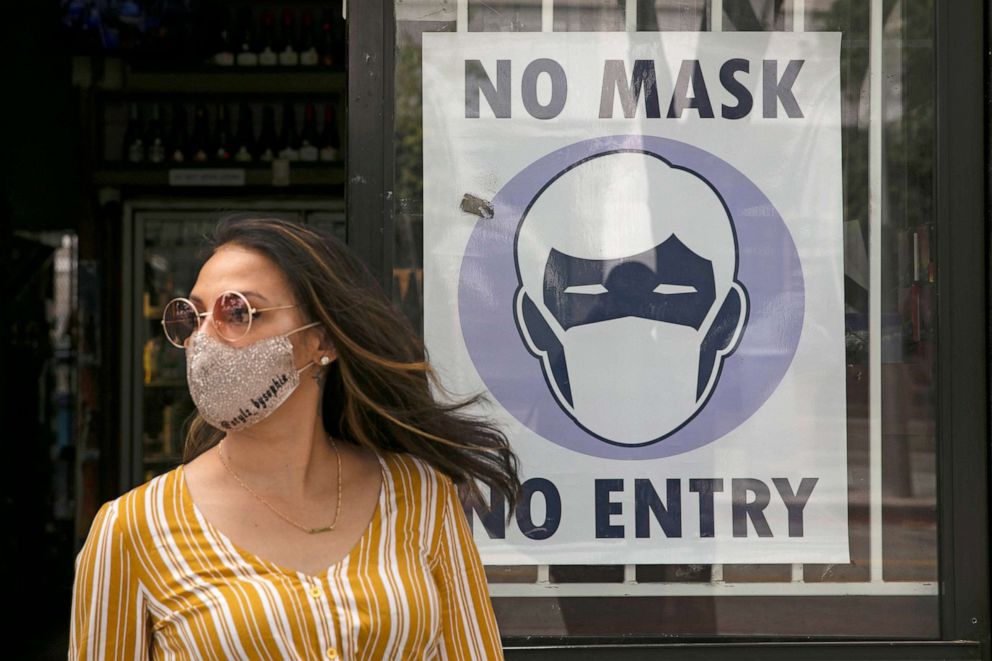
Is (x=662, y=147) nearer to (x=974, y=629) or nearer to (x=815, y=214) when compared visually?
(x=815, y=214)

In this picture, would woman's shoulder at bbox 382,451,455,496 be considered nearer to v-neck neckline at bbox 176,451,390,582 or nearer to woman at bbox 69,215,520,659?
woman at bbox 69,215,520,659

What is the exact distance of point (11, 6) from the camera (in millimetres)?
6430

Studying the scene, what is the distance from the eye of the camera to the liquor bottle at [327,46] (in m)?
6.58

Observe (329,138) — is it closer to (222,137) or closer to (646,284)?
(222,137)

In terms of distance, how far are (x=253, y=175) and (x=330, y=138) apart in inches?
18.4

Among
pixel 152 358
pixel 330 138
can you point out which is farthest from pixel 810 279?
pixel 152 358

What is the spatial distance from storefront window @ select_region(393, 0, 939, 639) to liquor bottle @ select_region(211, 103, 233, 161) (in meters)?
3.73

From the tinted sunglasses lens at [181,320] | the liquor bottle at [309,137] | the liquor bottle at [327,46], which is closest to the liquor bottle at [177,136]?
the liquor bottle at [309,137]

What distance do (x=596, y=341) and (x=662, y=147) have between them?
536 millimetres

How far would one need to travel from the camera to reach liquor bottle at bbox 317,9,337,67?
658 centimetres

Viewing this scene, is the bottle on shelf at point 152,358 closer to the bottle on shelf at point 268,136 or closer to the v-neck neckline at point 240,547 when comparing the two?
the bottle on shelf at point 268,136

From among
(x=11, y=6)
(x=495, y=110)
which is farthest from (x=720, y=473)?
(x=11, y=6)

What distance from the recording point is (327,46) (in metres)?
6.63

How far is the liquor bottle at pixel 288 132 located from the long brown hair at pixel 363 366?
15.1 feet
